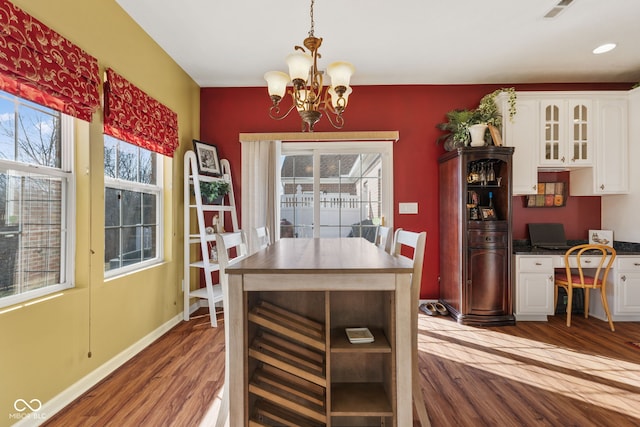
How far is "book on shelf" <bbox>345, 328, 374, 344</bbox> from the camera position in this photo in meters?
1.41

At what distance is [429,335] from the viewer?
3.02 m

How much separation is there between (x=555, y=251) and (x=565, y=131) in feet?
4.22

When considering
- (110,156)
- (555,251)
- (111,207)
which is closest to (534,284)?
(555,251)

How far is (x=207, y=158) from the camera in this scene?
371 cm

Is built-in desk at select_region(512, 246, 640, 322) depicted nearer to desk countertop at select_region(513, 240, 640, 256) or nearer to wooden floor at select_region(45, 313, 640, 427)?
desk countertop at select_region(513, 240, 640, 256)

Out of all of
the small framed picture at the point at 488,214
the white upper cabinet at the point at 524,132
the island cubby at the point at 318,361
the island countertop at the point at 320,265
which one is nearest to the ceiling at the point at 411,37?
the white upper cabinet at the point at 524,132

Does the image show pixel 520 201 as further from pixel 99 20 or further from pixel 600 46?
pixel 99 20

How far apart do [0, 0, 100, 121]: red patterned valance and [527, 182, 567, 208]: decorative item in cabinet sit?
4315 mm

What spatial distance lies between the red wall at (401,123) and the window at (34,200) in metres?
2.00

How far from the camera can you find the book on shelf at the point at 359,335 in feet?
4.63

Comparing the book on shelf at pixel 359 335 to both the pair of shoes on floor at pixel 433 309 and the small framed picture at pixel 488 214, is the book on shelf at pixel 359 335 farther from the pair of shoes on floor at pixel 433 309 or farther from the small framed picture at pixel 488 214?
the small framed picture at pixel 488 214

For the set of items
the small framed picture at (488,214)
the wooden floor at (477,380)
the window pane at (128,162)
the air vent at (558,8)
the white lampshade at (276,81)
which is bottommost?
the wooden floor at (477,380)

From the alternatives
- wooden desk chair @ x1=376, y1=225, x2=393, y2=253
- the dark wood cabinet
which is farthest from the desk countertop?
wooden desk chair @ x1=376, y1=225, x2=393, y2=253

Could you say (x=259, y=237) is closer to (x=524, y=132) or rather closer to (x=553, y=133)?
(x=524, y=132)
